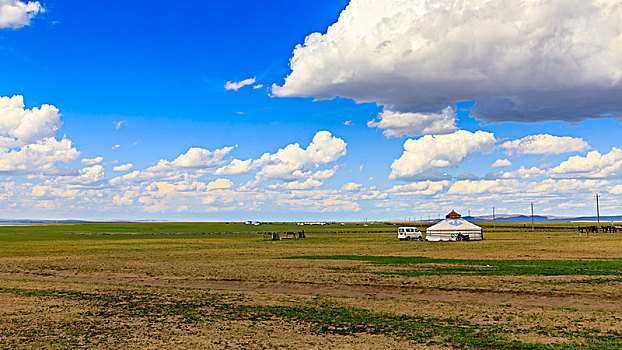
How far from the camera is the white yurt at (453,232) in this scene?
8288cm

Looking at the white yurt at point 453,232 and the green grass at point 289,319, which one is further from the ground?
the white yurt at point 453,232

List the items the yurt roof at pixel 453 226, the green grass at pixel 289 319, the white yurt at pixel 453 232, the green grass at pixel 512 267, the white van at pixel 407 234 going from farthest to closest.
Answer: the white van at pixel 407 234
the yurt roof at pixel 453 226
the white yurt at pixel 453 232
the green grass at pixel 512 267
the green grass at pixel 289 319

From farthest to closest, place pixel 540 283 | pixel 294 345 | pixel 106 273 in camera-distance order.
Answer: pixel 106 273, pixel 540 283, pixel 294 345

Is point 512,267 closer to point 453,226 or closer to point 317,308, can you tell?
point 317,308

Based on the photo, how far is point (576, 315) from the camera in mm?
18281

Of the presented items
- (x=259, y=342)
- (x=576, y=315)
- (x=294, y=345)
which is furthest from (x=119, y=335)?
(x=576, y=315)

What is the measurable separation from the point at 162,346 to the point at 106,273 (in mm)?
20523

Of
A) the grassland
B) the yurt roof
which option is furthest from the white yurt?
the grassland

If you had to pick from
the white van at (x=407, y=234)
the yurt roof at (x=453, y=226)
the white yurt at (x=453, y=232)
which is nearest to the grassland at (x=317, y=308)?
the white yurt at (x=453, y=232)

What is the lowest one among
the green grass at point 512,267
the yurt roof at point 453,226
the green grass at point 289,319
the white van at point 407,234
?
the green grass at point 289,319

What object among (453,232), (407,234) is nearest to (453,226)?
(453,232)

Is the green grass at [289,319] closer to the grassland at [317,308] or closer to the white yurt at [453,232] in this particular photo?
the grassland at [317,308]

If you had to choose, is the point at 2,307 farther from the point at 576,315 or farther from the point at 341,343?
the point at 576,315

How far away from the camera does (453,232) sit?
83.6 meters
